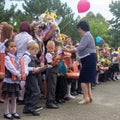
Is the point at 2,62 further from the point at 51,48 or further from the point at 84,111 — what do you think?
the point at 84,111

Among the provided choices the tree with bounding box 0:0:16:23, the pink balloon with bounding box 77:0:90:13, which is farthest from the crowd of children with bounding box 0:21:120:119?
the tree with bounding box 0:0:16:23

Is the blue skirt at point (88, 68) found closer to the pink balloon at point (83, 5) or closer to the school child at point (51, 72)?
the school child at point (51, 72)

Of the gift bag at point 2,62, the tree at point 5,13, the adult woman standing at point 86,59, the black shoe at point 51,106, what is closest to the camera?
the gift bag at point 2,62

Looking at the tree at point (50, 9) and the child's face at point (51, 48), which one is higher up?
the tree at point (50, 9)

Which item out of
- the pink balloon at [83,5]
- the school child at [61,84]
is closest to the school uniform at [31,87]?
the school child at [61,84]

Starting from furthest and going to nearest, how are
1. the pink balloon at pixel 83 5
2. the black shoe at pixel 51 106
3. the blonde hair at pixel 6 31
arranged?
the pink balloon at pixel 83 5
the black shoe at pixel 51 106
the blonde hair at pixel 6 31

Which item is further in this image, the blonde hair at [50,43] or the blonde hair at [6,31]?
the blonde hair at [50,43]

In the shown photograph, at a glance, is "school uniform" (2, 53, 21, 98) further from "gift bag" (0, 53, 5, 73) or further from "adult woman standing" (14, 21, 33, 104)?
"adult woman standing" (14, 21, 33, 104)

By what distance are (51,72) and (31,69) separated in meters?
0.91

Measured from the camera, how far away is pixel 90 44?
8359 mm

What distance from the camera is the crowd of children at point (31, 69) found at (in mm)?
6309

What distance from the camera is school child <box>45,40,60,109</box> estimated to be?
7.49 meters

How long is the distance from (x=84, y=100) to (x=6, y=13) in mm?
18670

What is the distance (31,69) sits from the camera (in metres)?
6.70
